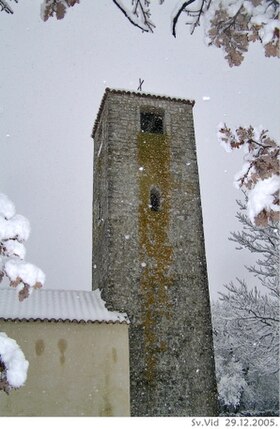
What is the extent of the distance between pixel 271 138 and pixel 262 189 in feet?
1.98

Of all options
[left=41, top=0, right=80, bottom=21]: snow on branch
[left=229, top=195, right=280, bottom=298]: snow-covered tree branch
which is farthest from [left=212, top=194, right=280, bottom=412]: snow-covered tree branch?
[left=41, top=0, right=80, bottom=21]: snow on branch

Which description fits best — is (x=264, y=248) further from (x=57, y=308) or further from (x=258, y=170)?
(x=258, y=170)

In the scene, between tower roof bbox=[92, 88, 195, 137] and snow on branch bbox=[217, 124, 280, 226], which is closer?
snow on branch bbox=[217, 124, 280, 226]

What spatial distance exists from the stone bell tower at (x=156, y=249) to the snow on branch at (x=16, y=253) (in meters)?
7.42

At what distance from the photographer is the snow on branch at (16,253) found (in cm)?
339

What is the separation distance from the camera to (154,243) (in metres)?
11.7

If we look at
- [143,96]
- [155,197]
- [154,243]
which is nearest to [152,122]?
[143,96]

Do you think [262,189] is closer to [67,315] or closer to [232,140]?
[232,140]

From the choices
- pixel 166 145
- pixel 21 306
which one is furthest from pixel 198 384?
pixel 166 145

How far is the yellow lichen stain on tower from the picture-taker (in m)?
10.7

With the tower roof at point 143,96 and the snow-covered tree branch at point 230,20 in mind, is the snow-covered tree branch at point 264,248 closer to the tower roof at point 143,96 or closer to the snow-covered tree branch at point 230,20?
the tower roof at point 143,96

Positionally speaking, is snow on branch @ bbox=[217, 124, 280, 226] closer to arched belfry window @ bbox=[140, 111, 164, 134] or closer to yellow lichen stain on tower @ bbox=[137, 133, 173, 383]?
yellow lichen stain on tower @ bbox=[137, 133, 173, 383]

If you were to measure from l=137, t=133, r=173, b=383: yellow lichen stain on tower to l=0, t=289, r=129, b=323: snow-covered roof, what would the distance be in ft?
3.46

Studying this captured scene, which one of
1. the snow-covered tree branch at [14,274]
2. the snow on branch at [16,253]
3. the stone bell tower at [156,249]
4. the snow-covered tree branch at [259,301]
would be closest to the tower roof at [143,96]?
the stone bell tower at [156,249]
